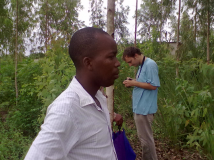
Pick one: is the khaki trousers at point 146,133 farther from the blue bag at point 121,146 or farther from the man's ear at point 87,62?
the man's ear at point 87,62

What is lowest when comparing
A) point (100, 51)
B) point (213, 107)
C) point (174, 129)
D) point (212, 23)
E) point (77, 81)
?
point (174, 129)

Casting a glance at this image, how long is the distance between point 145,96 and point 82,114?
74.7 inches

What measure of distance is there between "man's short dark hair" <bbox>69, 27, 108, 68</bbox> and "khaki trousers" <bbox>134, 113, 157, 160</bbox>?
1851 mm

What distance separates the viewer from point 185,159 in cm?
Result: 315

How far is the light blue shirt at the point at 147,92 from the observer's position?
2562mm

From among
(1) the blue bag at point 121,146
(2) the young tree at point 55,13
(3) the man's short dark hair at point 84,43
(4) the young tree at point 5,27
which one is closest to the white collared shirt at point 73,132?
(3) the man's short dark hair at point 84,43

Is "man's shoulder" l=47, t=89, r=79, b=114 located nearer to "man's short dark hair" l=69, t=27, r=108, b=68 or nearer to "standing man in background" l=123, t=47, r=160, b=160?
"man's short dark hair" l=69, t=27, r=108, b=68

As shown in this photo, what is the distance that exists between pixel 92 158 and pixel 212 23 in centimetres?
1076

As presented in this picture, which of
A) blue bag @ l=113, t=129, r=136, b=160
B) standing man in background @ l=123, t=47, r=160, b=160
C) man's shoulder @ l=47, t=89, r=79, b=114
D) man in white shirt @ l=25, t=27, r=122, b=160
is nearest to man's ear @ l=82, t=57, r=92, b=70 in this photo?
man in white shirt @ l=25, t=27, r=122, b=160

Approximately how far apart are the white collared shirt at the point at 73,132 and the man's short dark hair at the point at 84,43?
0.14 meters

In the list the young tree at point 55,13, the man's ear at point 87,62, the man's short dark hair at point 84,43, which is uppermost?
the young tree at point 55,13

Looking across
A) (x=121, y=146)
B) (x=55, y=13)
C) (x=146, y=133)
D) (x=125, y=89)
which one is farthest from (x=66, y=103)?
(x=55, y=13)

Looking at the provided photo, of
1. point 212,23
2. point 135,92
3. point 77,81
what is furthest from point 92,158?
point 212,23

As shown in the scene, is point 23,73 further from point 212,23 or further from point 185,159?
point 212,23
